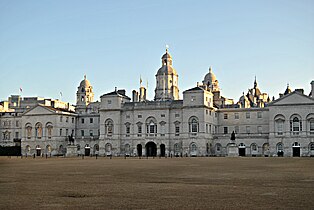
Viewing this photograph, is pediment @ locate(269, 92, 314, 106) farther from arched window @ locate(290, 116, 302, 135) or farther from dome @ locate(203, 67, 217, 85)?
dome @ locate(203, 67, 217, 85)

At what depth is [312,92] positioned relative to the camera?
8350cm

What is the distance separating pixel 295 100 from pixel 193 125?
59.2ft

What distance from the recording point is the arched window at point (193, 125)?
8212cm

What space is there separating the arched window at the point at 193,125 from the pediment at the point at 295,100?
13776 millimetres

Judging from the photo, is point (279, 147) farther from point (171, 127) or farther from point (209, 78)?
point (209, 78)

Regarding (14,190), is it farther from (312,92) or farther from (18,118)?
(18,118)

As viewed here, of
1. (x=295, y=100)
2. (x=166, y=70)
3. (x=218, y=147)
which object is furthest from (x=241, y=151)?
(x=166, y=70)

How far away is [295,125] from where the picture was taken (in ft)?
250

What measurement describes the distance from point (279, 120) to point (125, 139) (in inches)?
1128

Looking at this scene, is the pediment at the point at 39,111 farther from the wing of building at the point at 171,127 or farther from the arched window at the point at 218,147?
the arched window at the point at 218,147

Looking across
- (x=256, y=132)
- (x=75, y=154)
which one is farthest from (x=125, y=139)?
(x=256, y=132)

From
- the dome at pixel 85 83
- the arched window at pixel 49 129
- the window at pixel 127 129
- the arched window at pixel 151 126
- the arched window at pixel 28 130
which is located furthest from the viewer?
the dome at pixel 85 83

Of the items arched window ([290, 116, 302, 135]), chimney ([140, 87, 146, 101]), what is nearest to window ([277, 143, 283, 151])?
arched window ([290, 116, 302, 135])

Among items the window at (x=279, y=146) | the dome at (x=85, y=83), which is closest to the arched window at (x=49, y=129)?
the dome at (x=85, y=83)
